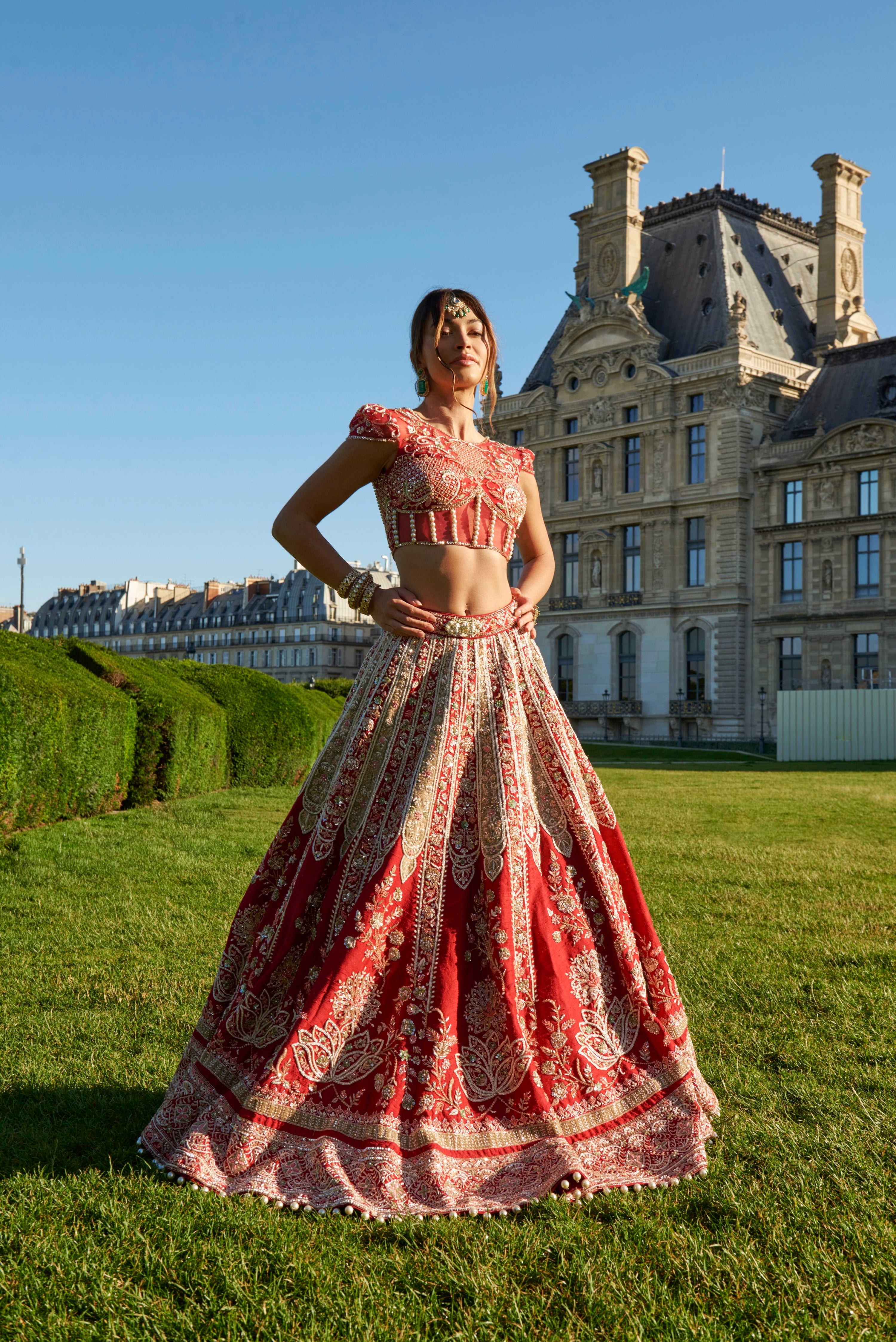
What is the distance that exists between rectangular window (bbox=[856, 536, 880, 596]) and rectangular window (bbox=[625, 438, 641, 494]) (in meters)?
10.8

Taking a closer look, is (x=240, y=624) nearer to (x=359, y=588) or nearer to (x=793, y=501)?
(x=793, y=501)

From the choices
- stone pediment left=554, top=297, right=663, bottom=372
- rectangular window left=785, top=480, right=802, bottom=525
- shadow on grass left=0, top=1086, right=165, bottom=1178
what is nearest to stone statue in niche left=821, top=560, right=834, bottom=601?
rectangular window left=785, top=480, right=802, bottom=525

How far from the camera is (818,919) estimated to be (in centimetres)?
671

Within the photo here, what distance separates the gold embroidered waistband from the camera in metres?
3.43

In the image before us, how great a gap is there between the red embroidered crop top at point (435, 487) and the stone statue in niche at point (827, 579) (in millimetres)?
43799

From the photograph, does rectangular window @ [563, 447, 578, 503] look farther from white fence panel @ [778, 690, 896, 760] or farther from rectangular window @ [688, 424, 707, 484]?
white fence panel @ [778, 690, 896, 760]

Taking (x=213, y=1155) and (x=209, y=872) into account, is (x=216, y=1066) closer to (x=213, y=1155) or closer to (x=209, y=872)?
(x=213, y=1155)

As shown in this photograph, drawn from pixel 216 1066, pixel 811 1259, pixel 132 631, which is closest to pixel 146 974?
pixel 216 1066

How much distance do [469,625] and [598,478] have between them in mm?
50653

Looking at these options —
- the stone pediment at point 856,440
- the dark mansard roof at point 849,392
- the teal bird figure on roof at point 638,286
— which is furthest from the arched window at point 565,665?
the teal bird figure on roof at point 638,286

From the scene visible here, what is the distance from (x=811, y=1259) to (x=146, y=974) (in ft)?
11.0

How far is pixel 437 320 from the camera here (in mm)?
3557

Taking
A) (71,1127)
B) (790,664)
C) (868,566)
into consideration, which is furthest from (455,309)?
(790,664)

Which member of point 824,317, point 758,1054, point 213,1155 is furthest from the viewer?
point 824,317
